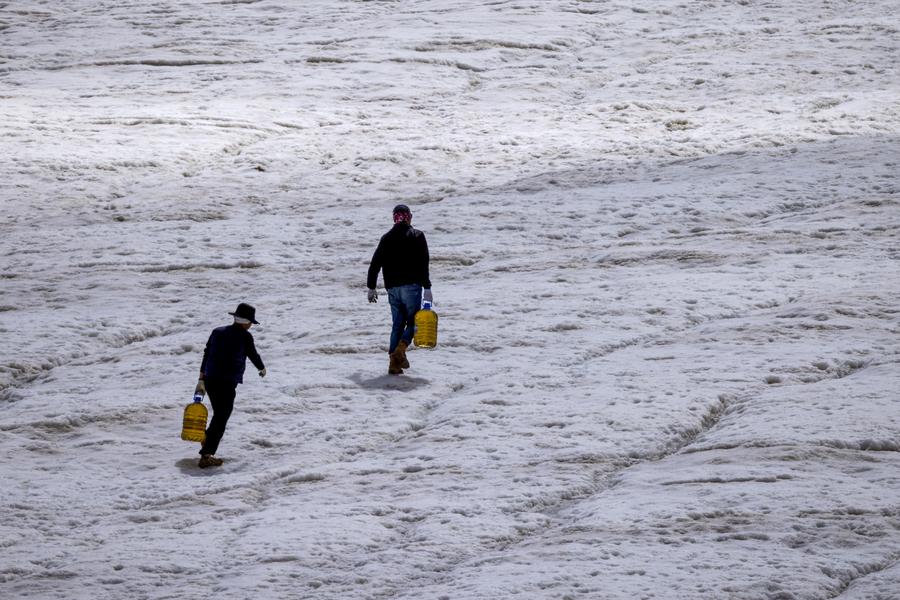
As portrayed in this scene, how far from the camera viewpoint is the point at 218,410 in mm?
9930

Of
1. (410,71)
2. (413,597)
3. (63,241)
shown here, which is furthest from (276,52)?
(413,597)

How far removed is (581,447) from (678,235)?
6928 millimetres

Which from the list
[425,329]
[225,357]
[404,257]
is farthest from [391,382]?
[225,357]

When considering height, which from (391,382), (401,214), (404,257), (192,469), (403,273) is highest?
(401,214)

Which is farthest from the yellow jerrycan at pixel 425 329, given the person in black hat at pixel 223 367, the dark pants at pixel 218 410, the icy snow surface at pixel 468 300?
the dark pants at pixel 218 410

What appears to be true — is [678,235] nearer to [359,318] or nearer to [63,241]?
[359,318]

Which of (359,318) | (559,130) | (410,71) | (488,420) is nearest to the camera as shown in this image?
(488,420)

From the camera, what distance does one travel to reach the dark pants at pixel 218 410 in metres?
9.77

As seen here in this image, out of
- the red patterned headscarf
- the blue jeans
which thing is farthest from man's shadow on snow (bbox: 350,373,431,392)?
the red patterned headscarf

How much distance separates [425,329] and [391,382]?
0.57m

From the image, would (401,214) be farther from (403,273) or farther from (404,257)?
(403,273)

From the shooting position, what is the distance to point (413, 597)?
23.8 ft

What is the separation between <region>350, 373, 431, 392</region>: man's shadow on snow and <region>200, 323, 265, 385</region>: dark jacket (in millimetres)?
1689

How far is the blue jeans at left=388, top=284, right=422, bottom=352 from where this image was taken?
38.7ft
